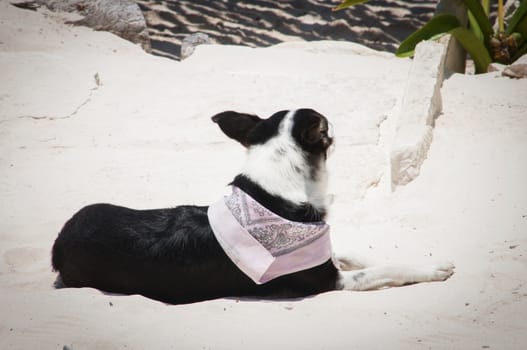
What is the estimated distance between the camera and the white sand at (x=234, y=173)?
8.68 feet

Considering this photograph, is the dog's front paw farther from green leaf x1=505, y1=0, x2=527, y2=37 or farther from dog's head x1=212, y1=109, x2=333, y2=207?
green leaf x1=505, y1=0, x2=527, y2=37

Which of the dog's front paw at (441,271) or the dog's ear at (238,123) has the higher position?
the dog's ear at (238,123)

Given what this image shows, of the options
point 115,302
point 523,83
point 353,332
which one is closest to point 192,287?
point 115,302

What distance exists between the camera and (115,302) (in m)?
2.96

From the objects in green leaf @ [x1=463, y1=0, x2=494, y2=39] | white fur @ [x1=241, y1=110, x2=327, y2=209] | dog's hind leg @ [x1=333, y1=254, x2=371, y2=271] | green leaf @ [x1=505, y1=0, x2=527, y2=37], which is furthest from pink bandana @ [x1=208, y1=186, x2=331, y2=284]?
green leaf @ [x1=505, y1=0, x2=527, y2=37]

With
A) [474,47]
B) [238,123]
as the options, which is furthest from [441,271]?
[474,47]

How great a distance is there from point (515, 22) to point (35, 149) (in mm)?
6370

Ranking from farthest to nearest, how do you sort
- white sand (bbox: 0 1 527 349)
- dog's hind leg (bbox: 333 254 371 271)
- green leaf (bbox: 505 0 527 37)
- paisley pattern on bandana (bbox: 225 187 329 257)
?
green leaf (bbox: 505 0 527 37) → dog's hind leg (bbox: 333 254 371 271) → paisley pattern on bandana (bbox: 225 187 329 257) → white sand (bbox: 0 1 527 349)

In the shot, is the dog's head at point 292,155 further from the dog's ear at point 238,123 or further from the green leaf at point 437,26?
the green leaf at point 437,26

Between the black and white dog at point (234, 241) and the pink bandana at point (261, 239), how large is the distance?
0.01m

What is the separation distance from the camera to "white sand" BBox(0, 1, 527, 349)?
104 inches

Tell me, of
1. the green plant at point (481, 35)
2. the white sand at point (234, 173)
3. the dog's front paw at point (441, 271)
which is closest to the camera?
the white sand at point (234, 173)

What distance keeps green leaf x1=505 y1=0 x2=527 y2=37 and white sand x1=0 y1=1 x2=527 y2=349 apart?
4.97 feet

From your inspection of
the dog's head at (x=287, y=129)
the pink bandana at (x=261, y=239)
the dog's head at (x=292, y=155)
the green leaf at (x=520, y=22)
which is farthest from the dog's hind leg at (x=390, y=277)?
the green leaf at (x=520, y=22)
